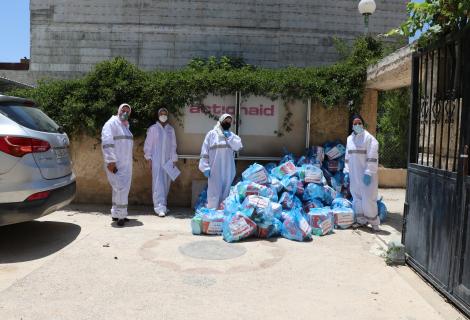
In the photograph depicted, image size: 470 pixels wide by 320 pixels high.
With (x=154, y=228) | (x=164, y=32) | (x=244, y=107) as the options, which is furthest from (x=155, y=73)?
(x=164, y=32)

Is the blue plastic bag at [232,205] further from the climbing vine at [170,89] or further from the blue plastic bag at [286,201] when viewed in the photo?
the climbing vine at [170,89]

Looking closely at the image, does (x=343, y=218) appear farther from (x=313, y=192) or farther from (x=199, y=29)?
(x=199, y=29)

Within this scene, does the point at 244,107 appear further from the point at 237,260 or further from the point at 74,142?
the point at 237,260

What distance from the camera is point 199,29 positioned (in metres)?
15.2

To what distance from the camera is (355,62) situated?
310 inches

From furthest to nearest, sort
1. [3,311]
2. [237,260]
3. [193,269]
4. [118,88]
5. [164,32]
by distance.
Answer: [164,32] < [118,88] < [237,260] < [193,269] < [3,311]

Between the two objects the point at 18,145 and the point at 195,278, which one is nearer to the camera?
the point at 195,278

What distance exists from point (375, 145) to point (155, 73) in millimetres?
4194

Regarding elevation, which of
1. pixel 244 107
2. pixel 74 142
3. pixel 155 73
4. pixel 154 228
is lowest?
pixel 154 228

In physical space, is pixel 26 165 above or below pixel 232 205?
above

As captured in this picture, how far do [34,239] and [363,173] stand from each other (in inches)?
189

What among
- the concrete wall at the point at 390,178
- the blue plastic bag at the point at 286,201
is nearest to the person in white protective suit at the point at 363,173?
the blue plastic bag at the point at 286,201

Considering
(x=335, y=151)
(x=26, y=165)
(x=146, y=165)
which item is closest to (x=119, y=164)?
(x=146, y=165)

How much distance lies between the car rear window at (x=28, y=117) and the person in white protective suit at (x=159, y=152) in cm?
210
